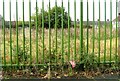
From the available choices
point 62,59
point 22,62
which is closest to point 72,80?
point 62,59

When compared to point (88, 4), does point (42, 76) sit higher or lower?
lower

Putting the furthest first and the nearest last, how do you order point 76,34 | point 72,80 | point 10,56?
point 76,34 → point 10,56 → point 72,80

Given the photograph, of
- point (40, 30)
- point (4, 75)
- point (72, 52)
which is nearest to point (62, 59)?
point (72, 52)

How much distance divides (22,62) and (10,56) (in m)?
0.23

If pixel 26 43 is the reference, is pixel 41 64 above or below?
below

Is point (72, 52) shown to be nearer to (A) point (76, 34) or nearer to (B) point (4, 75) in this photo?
(A) point (76, 34)

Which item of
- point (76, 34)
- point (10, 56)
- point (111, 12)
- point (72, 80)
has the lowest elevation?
point (72, 80)

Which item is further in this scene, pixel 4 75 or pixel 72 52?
pixel 72 52

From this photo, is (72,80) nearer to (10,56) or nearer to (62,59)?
(62,59)

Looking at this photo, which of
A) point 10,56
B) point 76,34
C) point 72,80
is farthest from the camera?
point 76,34

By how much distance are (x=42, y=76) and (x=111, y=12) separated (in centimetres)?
160

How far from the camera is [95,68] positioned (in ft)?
17.1

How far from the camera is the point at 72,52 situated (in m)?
5.38

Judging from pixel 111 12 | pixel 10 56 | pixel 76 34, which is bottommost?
pixel 10 56
